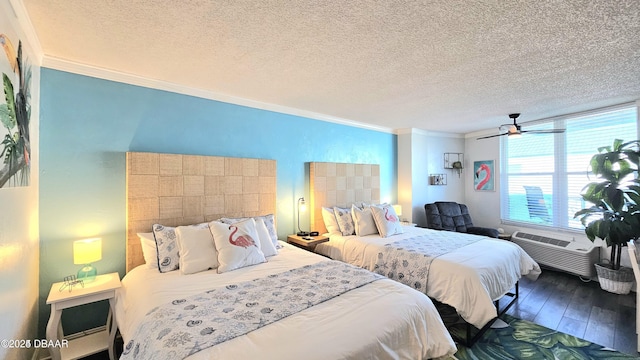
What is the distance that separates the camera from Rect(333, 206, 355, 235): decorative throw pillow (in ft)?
11.9

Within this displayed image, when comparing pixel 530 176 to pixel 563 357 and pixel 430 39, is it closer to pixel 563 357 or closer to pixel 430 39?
pixel 563 357

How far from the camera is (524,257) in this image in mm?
3055

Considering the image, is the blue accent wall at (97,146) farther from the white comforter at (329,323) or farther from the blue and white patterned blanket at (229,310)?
the blue and white patterned blanket at (229,310)

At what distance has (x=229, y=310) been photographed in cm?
154

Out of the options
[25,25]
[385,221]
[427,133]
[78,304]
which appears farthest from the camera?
[427,133]

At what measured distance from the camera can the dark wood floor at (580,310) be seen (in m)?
2.44

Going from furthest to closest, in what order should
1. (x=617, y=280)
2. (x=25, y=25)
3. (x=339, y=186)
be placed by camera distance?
(x=339, y=186) → (x=617, y=280) → (x=25, y=25)

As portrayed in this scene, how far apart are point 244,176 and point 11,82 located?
6.35ft

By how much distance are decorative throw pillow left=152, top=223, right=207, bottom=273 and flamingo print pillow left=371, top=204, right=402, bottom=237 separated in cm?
246

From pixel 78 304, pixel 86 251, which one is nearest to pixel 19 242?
pixel 86 251

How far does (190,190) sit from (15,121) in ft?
4.47

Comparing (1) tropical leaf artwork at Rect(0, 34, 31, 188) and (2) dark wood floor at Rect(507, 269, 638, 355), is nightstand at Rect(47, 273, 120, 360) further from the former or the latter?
(2) dark wood floor at Rect(507, 269, 638, 355)

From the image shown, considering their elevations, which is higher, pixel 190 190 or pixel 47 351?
pixel 190 190

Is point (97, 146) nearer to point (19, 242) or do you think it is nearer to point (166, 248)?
point (19, 242)
